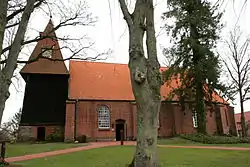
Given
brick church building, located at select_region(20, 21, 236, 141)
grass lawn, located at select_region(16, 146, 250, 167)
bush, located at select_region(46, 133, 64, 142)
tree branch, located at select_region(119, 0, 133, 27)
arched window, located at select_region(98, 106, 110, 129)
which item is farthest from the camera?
arched window, located at select_region(98, 106, 110, 129)

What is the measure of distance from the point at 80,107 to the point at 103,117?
10.4 ft

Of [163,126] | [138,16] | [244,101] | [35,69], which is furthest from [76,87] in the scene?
[138,16]

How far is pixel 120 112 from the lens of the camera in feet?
118

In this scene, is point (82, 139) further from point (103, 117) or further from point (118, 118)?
point (118, 118)

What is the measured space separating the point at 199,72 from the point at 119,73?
1412 centimetres

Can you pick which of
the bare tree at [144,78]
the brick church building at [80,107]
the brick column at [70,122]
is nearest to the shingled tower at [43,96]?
the brick church building at [80,107]

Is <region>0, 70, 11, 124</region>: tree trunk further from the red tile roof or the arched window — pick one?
the arched window

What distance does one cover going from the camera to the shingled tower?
110 feet

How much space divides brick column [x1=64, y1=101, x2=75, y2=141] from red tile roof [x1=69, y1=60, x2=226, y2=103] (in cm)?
123

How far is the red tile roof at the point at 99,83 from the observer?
1414 inches

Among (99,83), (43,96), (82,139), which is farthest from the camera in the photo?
(99,83)

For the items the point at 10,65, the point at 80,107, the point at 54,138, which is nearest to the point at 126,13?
the point at 10,65

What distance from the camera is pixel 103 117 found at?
35562 millimetres

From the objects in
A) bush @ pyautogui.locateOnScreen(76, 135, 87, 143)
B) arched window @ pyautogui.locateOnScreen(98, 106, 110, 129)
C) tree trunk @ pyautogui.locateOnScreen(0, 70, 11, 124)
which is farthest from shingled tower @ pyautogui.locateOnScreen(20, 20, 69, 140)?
tree trunk @ pyautogui.locateOnScreen(0, 70, 11, 124)
